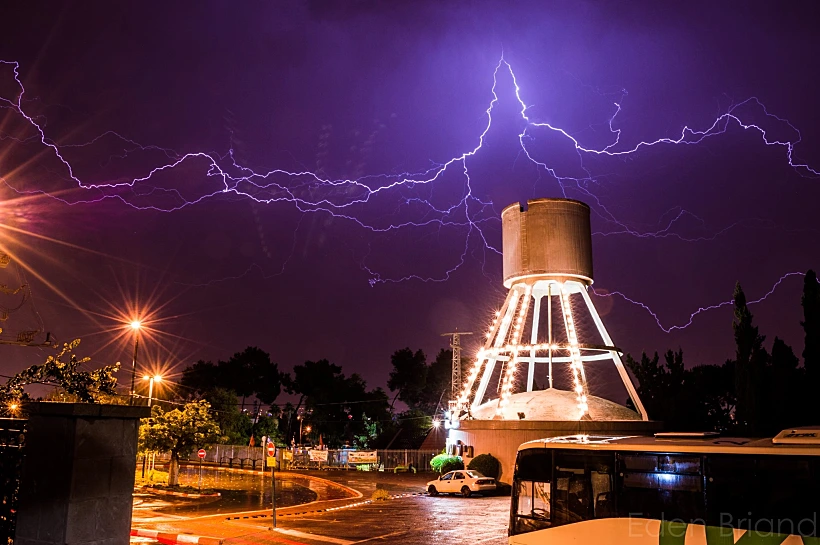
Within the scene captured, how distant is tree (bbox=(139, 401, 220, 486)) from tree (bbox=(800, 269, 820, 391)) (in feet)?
99.5

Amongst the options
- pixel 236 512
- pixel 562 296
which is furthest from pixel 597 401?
pixel 236 512

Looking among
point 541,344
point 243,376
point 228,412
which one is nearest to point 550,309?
point 541,344

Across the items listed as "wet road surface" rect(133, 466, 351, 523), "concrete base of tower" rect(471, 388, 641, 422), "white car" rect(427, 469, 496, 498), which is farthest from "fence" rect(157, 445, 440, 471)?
"white car" rect(427, 469, 496, 498)

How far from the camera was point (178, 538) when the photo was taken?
1490 cm

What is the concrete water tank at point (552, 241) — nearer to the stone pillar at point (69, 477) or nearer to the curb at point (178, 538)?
the curb at point (178, 538)

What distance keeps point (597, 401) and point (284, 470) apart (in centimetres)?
2973

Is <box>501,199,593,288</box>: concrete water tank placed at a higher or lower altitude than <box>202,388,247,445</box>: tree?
higher

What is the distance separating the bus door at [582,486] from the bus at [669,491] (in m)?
0.02

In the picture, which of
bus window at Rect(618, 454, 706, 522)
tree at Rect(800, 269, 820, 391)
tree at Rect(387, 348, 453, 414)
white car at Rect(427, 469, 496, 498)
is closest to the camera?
bus window at Rect(618, 454, 706, 522)

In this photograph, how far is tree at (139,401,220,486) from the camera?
31.6m

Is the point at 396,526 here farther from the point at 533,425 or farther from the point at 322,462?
the point at 322,462

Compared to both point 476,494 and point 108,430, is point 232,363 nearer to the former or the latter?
point 476,494

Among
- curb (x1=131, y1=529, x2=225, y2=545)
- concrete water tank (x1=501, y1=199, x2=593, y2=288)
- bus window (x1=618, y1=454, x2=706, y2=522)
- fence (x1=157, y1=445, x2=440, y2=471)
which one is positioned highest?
concrete water tank (x1=501, y1=199, x2=593, y2=288)

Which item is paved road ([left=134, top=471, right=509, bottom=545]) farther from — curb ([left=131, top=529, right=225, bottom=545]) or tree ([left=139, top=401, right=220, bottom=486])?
tree ([left=139, top=401, right=220, bottom=486])
